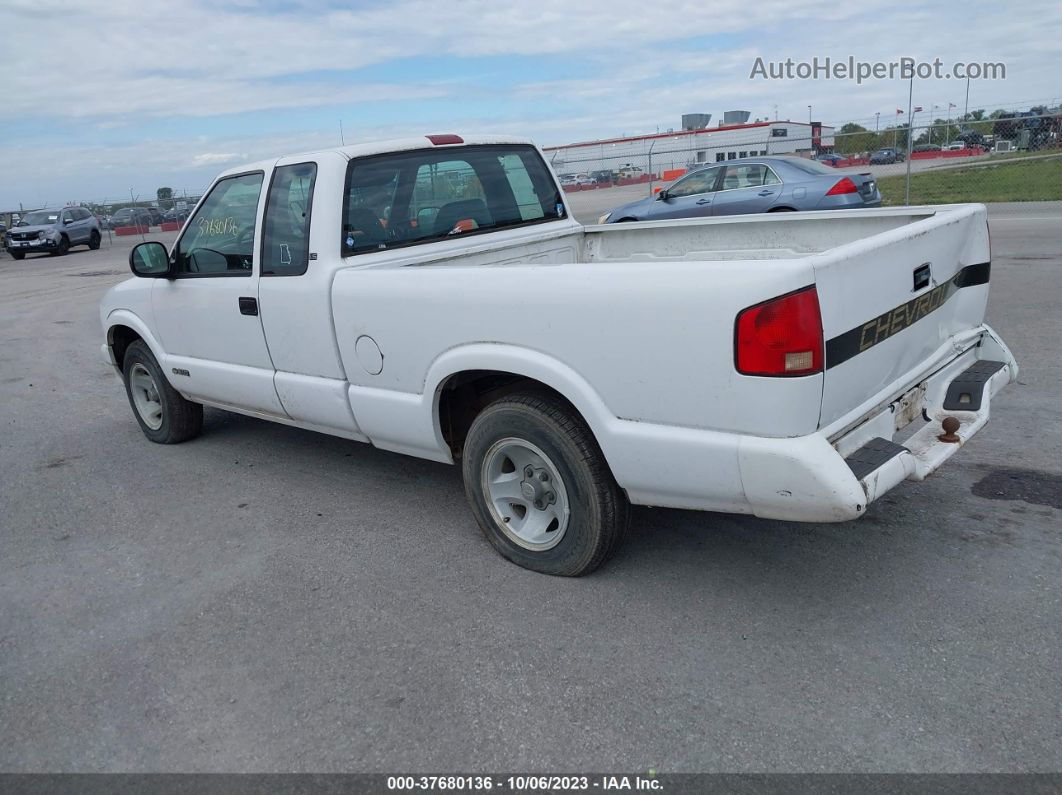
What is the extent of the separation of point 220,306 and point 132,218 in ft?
127

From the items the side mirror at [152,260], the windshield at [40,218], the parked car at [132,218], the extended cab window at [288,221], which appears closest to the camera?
the extended cab window at [288,221]

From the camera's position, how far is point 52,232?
88.2 ft

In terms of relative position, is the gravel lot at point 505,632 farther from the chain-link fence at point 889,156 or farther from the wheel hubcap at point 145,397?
the chain-link fence at point 889,156

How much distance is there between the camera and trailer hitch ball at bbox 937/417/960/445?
3494 mm

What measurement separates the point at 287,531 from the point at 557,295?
2069 millimetres

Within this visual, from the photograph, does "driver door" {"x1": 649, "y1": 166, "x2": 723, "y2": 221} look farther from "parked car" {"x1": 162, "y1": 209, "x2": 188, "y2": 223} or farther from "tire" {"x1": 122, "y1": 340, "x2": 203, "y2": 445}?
"parked car" {"x1": 162, "y1": 209, "x2": 188, "y2": 223}

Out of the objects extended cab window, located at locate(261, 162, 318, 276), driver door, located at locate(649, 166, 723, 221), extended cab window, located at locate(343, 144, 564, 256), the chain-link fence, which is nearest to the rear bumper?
extended cab window, located at locate(343, 144, 564, 256)

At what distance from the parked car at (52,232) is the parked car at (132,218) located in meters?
8.55

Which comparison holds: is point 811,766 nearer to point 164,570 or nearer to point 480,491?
point 480,491

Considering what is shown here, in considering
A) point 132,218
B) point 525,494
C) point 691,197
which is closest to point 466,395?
point 525,494

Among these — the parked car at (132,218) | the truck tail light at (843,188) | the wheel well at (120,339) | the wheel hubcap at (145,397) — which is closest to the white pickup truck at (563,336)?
the wheel hubcap at (145,397)

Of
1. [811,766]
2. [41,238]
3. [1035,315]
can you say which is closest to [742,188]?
[1035,315]

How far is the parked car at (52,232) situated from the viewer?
26781 millimetres

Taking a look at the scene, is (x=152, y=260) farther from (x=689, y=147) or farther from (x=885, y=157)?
(x=885, y=157)
